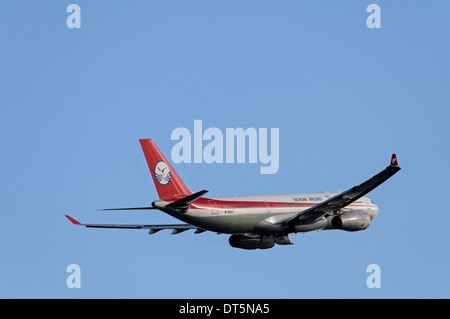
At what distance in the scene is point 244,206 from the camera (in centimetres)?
7406

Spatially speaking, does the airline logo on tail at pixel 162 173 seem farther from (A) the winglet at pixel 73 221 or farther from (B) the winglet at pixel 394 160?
(B) the winglet at pixel 394 160

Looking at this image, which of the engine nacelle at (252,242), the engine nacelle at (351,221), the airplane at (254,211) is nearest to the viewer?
the airplane at (254,211)

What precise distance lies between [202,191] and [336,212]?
1868cm

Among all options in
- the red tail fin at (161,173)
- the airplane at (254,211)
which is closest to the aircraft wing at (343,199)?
the airplane at (254,211)

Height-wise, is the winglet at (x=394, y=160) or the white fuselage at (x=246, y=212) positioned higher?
the winglet at (x=394, y=160)

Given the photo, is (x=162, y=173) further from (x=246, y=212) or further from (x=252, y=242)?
(x=252, y=242)

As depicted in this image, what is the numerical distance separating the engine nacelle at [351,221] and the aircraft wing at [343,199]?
0.99m

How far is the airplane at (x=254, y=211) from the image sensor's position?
7012cm

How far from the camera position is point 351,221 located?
7556 cm

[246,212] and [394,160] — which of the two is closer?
[394,160]

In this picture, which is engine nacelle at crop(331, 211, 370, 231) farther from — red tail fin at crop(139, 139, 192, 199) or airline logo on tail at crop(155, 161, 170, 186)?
airline logo on tail at crop(155, 161, 170, 186)

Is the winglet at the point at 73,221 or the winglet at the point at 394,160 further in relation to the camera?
the winglet at the point at 73,221

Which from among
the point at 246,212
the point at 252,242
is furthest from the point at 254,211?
the point at 252,242

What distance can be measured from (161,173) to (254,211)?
936cm
